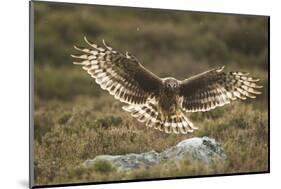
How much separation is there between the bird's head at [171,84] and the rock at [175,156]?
430 millimetres

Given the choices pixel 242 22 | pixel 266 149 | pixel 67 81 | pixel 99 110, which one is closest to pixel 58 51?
pixel 67 81

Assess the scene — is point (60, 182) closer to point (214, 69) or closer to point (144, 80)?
point (144, 80)

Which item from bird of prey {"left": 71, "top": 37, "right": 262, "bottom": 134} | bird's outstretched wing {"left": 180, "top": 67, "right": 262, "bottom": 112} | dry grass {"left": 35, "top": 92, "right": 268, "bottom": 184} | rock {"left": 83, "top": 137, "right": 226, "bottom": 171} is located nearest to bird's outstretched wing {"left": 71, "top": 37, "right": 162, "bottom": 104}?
bird of prey {"left": 71, "top": 37, "right": 262, "bottom": 134}

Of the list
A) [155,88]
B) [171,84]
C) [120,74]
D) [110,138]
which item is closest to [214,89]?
[171,84]

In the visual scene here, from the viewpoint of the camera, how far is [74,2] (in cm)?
382

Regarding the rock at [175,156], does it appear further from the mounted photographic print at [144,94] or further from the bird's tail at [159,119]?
the bird's tail at [159,119]

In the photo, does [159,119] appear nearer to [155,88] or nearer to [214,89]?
[155,88]

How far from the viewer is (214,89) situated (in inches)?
165

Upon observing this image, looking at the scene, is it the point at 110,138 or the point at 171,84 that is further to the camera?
the point at 171,84

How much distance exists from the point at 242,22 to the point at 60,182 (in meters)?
1.99

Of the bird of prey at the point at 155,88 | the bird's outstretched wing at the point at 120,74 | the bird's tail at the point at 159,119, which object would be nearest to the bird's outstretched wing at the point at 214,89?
the bird of prey at the point at 155,88

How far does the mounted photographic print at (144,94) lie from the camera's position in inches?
147

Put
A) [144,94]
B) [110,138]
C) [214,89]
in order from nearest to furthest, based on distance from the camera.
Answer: [110,138] → [144,94] → [214,89]

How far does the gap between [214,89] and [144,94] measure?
605mm
